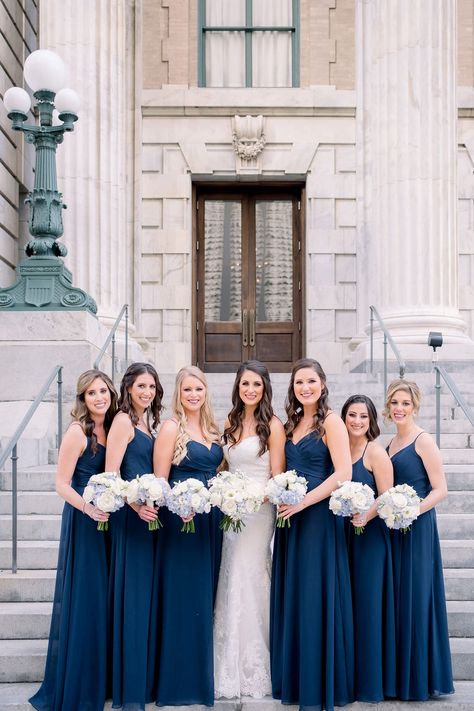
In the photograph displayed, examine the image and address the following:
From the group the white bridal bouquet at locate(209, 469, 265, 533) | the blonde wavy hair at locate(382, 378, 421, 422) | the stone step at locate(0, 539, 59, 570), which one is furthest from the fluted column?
the white bridal bouquet at locate(209, 469, 265, 533)

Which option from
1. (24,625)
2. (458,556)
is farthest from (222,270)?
(24,625)

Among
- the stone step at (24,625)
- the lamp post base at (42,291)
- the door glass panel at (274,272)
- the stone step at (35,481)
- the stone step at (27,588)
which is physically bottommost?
the stone step at (24,625)

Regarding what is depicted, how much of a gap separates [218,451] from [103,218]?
8265 millimetres

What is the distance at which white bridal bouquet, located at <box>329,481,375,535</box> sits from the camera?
518 centimetres

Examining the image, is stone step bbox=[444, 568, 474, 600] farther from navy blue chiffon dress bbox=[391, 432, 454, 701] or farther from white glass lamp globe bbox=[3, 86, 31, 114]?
white glass lamp globe bbox=[3, 86, 31, 114]

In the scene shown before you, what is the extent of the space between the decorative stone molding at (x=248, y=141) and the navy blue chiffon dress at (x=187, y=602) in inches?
408

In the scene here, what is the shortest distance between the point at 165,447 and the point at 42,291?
5510 millimetres

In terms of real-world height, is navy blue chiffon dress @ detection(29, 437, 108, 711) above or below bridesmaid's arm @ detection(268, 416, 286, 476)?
below

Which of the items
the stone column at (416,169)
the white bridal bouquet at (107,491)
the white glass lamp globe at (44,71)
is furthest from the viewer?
the stone column at (416,169)

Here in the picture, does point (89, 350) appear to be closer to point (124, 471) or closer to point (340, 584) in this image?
point (124, 471)

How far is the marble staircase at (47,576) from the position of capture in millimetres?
5733

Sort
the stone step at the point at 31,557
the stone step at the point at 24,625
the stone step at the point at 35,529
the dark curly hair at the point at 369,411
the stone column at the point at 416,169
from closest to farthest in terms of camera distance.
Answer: the dark curly hair at the point at 369,411 < the stone step at the point at 24,625 < the stone step at the point at 31,557 < the stone step at the point at 35,529 < the stone column at the point at 416,169

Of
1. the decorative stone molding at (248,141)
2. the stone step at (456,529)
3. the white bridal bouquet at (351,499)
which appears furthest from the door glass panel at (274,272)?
the white bridal bouquet at (351,499)

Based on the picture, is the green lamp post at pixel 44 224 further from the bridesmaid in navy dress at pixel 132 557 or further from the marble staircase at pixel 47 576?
the bridesmaid in navy dress at pixel 132 557
